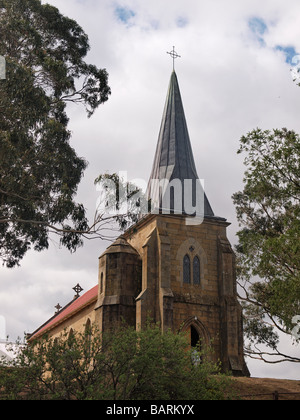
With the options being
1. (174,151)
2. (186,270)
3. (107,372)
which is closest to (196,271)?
(186,270)

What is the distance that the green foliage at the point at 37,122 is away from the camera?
2197cm

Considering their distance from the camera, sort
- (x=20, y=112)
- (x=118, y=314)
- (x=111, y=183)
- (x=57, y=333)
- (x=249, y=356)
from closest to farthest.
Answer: (x=20, y=112)
(x=111, y=183)
(x=118, y=314)
(x=249, y=356)
(x=57, y=333)

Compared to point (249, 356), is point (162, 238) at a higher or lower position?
higher

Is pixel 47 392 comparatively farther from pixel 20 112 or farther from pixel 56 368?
pixel 20 112

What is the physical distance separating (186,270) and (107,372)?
13176 millimetres

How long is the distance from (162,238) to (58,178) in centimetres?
715

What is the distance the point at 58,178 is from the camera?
24125mm

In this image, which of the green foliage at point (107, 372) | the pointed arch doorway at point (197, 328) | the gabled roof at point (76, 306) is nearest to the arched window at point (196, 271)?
the pointed arch doorway at point (197, 328)

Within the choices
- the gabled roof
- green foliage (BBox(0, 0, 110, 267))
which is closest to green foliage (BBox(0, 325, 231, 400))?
green foliage (BBox(0, 0, 110, 267))

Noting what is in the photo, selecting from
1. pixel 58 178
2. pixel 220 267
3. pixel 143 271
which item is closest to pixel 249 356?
pixel 220 267

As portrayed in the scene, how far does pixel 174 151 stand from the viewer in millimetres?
34062

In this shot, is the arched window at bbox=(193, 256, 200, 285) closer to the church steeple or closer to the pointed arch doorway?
the pointed arch doorway

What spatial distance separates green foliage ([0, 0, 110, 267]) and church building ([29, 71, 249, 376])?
5336mm
